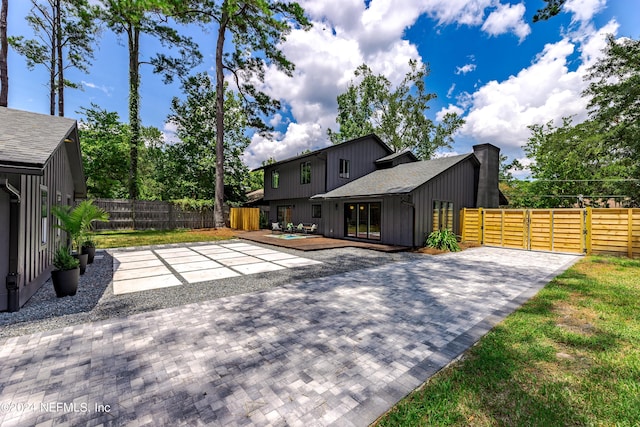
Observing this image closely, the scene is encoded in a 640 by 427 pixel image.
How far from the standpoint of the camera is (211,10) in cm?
1683

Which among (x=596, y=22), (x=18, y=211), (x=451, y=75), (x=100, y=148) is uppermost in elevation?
(x=451, y=75)

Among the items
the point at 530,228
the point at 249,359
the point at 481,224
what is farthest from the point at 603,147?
the point at 249,359

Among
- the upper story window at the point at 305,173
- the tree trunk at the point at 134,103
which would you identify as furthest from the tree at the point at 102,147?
the upper story window at the point at 305,173

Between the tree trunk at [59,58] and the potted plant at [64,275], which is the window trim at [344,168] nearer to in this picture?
the potted plant at [64,275]

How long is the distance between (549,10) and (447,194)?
7530 mm

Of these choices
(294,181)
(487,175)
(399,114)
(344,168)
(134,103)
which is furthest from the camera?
(399,114)

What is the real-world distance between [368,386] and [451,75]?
93.9 feet

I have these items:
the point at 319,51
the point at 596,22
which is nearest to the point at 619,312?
the point at 596,22

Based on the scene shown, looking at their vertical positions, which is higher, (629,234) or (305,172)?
(305,172)

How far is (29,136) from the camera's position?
470cm

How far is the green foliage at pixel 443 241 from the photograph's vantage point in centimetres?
1114

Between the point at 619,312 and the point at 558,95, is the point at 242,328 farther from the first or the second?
the point at 558,95

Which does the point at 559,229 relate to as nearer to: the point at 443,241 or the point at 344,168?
the point at 443,241

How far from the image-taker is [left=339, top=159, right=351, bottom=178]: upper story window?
1622 centimetres
